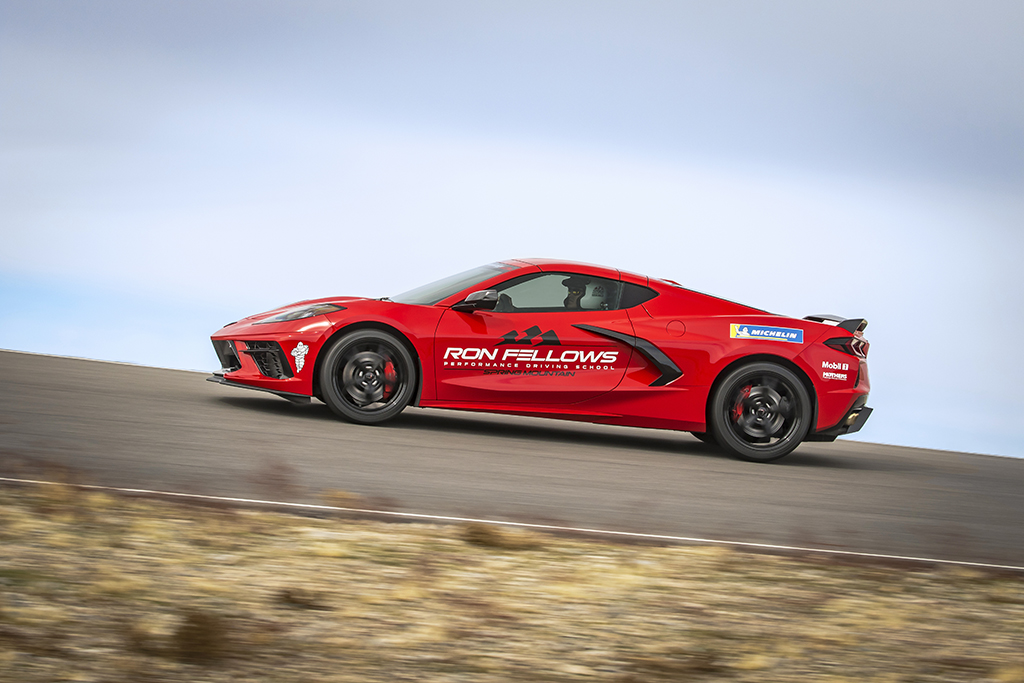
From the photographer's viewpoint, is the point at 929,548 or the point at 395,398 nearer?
the point at 929,548

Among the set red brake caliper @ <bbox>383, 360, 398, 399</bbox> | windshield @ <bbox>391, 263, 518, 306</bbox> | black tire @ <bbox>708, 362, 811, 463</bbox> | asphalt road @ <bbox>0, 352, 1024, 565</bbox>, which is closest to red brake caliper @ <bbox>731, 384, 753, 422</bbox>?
black tire @ <bbox>708, 362, 811, 463</bbox>

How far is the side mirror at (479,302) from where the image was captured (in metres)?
6.88

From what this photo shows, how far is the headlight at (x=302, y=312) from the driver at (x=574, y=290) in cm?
174

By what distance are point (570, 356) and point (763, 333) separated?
165cm

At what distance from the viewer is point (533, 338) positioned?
706 centimetres

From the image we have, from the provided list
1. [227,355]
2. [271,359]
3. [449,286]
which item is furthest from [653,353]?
[227,355]

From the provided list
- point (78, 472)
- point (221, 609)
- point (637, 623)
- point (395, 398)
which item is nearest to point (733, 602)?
point (637, 623)

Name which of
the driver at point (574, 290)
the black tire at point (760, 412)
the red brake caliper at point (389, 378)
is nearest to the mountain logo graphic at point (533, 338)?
the driver at point (574, 290)

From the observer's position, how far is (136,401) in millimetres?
7102

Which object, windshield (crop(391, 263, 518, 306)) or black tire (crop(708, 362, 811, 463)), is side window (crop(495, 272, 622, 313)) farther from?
black tire (crop(708, 362, 811, 463))

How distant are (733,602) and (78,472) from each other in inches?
120

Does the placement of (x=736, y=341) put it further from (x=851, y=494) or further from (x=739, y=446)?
(x=851, y=494)

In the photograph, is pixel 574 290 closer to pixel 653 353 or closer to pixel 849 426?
pixel 653 353

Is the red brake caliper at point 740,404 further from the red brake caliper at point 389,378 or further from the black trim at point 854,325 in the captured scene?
the red brake caliper at point 389,378
